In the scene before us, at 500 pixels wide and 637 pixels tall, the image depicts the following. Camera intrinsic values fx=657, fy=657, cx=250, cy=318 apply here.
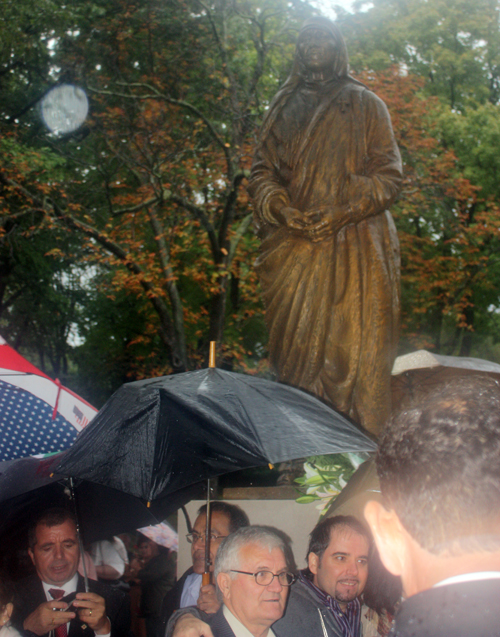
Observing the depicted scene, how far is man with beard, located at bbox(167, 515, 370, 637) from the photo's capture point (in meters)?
2.55

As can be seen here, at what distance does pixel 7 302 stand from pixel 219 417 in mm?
16115

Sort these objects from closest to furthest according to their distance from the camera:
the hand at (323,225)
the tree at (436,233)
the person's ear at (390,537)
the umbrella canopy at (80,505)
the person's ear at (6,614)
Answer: the person's ear at (390,537), the person's ear at (6,614), the umbrella canopy at (80,505), the hand at (323,225), the tree at (436,233)

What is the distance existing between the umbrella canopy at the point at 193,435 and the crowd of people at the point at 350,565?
0.31 meters

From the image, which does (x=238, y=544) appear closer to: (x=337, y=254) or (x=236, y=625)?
(x=236, y=625)

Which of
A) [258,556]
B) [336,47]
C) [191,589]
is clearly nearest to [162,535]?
[191,589]

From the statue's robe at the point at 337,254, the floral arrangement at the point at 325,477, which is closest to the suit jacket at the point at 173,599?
the floral arrangement at the point at 325,477

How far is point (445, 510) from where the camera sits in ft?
3.60

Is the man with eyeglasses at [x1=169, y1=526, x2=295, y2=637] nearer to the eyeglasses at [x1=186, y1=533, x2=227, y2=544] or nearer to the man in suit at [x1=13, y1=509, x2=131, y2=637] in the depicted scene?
the eyeglasses at [x1=186, y1=533, x2=227, y2=544]

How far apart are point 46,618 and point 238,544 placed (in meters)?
1.12

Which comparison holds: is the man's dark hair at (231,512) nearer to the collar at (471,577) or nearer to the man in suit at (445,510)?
the man in suit at (445,510)

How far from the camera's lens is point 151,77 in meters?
13.5

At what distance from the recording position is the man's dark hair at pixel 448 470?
1.08 meters

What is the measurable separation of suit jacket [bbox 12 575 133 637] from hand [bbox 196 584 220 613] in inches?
29.2

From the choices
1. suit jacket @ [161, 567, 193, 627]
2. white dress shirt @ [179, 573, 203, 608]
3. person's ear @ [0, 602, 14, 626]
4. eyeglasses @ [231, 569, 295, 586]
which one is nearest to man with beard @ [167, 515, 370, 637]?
eyeglasses @ [231, 569, 295, 586]
